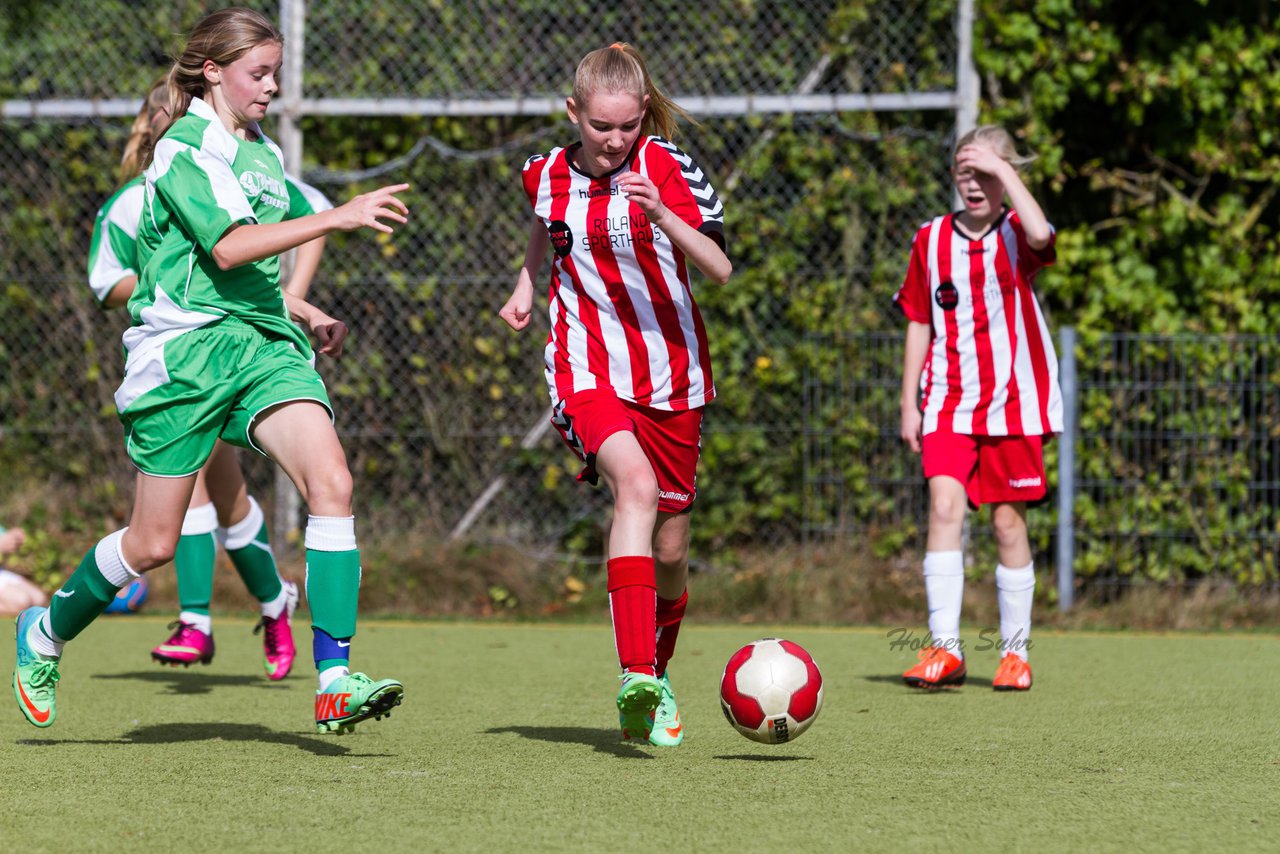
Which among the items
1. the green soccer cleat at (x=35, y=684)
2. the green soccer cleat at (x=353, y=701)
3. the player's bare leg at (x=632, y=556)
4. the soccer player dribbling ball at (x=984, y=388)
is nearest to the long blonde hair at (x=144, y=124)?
the green soccer cleat at (x=35, y=684)

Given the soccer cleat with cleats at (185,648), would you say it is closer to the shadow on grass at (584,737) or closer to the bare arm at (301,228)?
the shadow on grass at (584,737)

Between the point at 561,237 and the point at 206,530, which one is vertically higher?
the point at 561,237

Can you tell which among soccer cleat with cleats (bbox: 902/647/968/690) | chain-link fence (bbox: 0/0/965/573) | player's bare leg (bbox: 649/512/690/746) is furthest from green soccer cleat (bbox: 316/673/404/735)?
chain-link fence (bbox: 0/0/965/573)

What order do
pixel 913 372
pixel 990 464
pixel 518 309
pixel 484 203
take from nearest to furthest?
pixel 518 309 < pixel 990 464 < pixel 913 372 < pixel 484 203

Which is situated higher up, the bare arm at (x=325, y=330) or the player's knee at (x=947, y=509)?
the bare arm at (x=325, y=330)

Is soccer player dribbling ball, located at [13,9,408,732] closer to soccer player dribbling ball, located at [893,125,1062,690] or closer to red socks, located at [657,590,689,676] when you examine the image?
red socks, located at [657,590,689,676]

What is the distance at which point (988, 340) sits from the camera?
562 cm

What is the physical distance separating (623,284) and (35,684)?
1833mm

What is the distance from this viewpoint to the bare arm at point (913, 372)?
18.9 feet

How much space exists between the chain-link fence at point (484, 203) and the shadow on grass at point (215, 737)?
13.3 feet

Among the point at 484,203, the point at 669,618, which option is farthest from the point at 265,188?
the point at 484,203

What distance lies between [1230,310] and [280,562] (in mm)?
4999

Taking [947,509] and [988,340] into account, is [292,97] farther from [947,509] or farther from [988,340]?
[947,509]

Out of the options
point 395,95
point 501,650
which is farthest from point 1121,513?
point 395,95
